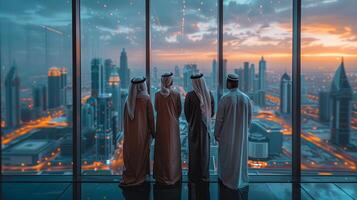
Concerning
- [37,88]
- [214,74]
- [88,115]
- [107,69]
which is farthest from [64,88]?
[214,74]

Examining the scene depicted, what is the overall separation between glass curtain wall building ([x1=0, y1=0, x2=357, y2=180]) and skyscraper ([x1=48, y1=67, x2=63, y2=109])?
0.04 feet

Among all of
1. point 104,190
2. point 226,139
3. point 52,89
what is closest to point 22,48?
point 52,89

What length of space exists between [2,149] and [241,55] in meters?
3.33

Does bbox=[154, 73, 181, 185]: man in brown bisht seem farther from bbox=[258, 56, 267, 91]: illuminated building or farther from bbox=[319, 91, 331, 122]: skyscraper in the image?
bbox=[319, 91, 331, 122]: skyscraper

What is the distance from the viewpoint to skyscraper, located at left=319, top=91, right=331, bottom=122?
4.29m

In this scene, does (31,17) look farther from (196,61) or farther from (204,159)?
(204,159)

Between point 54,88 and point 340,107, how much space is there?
3.78 metres

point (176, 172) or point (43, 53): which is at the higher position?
point (43, 53)

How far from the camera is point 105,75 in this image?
4.39 meters

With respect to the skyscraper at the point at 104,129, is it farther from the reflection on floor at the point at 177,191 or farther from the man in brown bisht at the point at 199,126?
the man in brown bisht at the point at 199,126

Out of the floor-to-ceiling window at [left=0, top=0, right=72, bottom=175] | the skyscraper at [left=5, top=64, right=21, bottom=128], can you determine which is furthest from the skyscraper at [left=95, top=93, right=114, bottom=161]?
the skyscraper at [left=5, top=64, right=21, bottom=128]

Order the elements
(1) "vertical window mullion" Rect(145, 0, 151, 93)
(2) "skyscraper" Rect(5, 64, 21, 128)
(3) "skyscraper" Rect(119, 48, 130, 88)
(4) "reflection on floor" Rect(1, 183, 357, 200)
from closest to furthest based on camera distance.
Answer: (4) "reflection on floor" Rect(1, 183, 357, 200) → (2) "skyscraper" Rect(5, 64, 21, 128) → (1) "vertical window mullion" Rect(145, 0, 151, 93) → (3) "skyscraper" Rect(119, 48, 130, 88)

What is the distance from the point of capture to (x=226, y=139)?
3762mm

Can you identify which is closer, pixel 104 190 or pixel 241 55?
pixel 104 190
